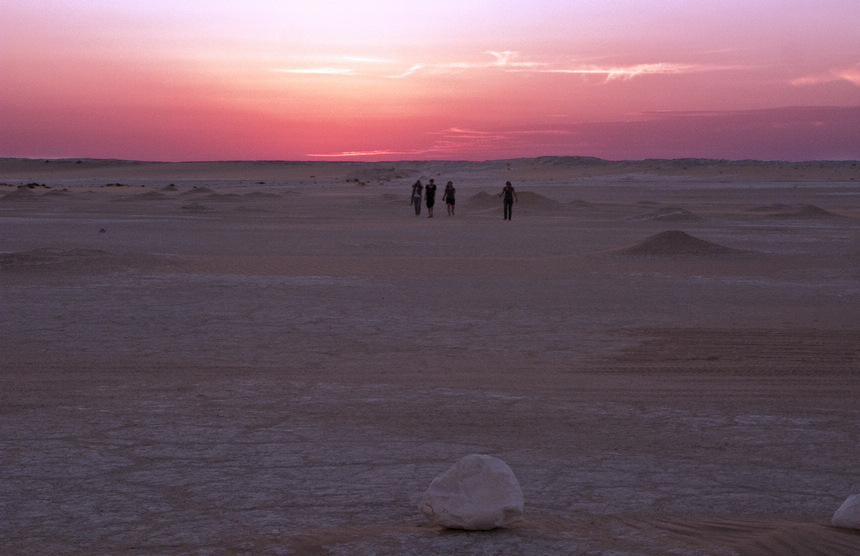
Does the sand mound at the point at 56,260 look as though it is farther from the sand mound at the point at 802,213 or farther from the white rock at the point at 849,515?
the sand mound at the point at 802,213

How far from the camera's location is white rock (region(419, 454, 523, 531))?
15.5 feet

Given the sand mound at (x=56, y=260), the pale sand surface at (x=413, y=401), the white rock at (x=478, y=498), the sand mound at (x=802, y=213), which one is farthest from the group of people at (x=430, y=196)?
the white rock at (x=478, y=498)

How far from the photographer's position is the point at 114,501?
5363 millimetres

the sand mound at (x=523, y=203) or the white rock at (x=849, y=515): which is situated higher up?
the sand mound at (x=523, y=203)

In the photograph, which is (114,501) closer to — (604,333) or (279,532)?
(279,532)

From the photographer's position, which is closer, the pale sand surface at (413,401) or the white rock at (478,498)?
the white rock at (478,498)

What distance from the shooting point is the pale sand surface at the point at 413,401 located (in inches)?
198

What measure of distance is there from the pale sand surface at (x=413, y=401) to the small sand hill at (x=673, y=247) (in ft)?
3.70

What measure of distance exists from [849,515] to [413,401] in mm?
3765

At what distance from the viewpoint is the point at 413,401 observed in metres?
7.89

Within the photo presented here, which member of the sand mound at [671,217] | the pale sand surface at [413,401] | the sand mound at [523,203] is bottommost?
the pale sand surface at [413,401]

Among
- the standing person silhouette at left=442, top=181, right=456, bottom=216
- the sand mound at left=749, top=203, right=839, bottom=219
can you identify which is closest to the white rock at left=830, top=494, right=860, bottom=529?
the standing person silhouette at left=442, top=181, right=456, bottom=216

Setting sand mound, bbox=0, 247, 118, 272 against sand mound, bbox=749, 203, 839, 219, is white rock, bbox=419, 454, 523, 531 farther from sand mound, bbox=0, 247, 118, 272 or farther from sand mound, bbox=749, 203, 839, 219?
sand mound, bbox=749, 203, 839, 219

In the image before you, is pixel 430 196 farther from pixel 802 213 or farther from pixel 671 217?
pixel 802 213
